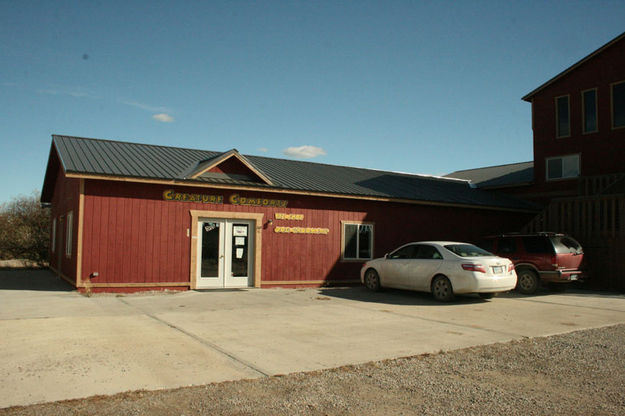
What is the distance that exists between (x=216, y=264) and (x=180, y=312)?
464 cm

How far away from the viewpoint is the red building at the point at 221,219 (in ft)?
45.6

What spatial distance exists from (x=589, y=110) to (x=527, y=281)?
10.2 meters

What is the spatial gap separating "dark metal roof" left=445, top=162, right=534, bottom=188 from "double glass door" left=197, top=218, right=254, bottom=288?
13955 mm

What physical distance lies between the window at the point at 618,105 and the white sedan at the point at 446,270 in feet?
35.6

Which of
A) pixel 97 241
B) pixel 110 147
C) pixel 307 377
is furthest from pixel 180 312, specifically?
pixel 110 147

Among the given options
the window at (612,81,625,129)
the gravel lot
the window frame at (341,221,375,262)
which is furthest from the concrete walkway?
the window at (612,81,625,129)

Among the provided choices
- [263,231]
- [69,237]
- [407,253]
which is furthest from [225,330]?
[69,237]

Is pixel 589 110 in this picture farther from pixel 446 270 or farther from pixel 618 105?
pixel 446 270

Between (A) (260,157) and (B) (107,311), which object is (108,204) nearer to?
(B) (107,311)

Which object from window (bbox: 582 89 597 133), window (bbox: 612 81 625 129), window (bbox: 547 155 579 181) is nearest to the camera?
window (bbox: 612 81 625 129)

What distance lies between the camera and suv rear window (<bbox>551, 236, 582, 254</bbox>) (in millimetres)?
14539

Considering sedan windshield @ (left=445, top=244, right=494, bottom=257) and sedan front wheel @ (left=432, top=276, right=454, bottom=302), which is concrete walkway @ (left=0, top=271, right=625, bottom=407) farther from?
sedan windshield @ (left=445, top=244, right=494, bottom=257)

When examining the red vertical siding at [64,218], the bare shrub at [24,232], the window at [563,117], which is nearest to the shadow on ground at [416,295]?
the red vertical siding at [64,218]

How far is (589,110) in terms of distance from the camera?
21312 mm
